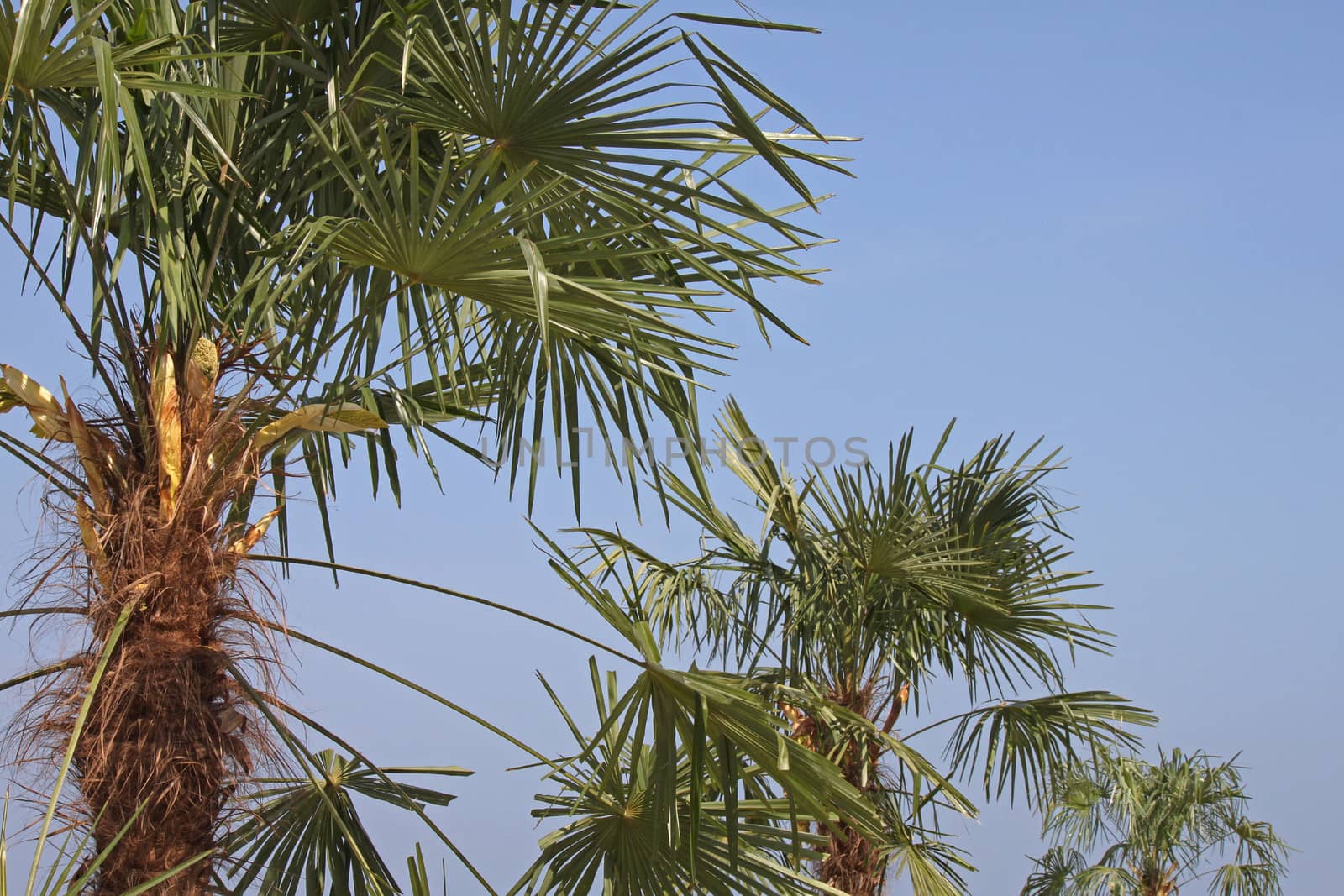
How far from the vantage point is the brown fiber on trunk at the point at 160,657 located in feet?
8.68

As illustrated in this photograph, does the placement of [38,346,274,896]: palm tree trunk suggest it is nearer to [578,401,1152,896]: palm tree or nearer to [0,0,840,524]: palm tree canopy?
[0,0,840,524]: palm tree canopy

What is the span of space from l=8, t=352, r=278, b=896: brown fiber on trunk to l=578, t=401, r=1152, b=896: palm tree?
8.96 ft

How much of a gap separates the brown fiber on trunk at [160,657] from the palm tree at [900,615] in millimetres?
2731

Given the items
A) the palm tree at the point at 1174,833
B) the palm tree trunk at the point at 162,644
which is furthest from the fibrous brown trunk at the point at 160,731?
the palm tree at the point at 1174,833

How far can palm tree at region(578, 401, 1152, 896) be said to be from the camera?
547 centimetres

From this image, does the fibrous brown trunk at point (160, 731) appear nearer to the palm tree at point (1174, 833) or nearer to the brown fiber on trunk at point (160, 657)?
the brown fiber on trunk at point (160, 657)

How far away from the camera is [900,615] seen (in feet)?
18.5

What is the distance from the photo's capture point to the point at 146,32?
2.81 meters

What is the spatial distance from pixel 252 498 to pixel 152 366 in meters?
0.39

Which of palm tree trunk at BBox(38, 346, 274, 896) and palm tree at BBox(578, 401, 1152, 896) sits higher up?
palm tree at BBox(578, 401, 1152, 896)

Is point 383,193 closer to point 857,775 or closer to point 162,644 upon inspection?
point 162,644

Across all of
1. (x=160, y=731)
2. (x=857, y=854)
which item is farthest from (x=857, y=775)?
(x=160, y=731)

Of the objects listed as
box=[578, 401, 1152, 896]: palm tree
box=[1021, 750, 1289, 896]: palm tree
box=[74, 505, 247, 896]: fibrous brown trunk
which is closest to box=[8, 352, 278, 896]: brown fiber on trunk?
box=[74, 505, 247, 896]: fibrous brown trunk

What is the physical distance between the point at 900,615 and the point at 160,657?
3.68 meters
